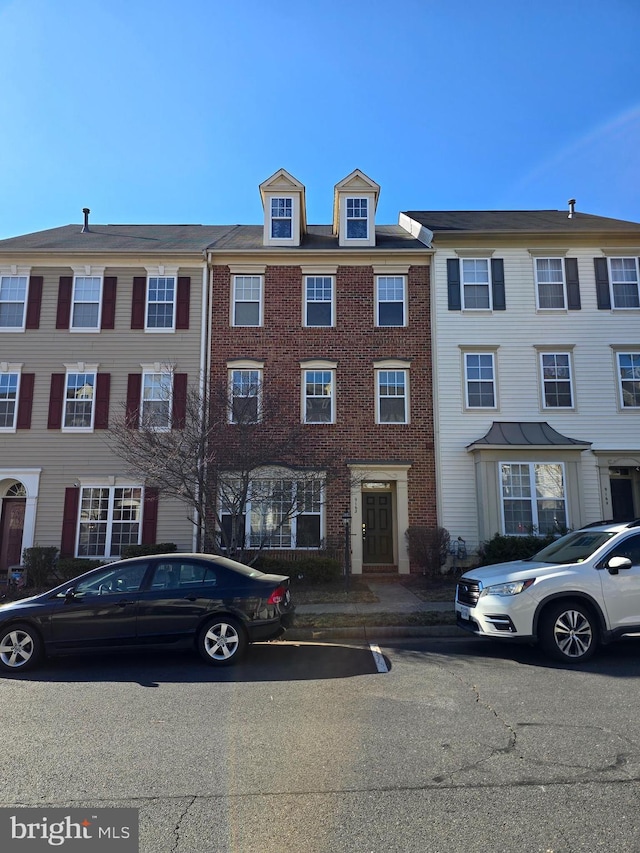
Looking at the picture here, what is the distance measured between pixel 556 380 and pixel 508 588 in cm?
1071

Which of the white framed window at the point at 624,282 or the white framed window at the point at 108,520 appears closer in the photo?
the white framed window at the point at 108,520

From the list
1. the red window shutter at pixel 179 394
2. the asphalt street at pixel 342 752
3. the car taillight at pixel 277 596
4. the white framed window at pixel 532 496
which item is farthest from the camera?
the red window shutter at pixel 179 394

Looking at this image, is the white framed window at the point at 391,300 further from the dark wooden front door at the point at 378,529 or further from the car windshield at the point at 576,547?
the car windshield at the point at 576,547

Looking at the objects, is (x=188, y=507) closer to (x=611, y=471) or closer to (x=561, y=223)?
(x=611, y=471)

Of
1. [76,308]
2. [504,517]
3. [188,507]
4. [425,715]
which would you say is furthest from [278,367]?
[425,715]

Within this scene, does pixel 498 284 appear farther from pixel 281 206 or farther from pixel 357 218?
pixel 281 206

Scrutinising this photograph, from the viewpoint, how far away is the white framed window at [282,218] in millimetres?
17984

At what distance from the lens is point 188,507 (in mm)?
16219

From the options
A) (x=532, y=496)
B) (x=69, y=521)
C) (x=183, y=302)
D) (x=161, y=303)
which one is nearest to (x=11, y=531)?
(x=69, y=521)

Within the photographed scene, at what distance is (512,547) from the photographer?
1447 centimetres

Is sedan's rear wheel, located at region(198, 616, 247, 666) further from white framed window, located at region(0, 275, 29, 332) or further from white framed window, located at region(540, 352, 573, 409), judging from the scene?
white framed window, located at region(0, 275, 29, 332)

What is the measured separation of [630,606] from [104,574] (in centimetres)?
652

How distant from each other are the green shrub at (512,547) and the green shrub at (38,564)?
10.9m

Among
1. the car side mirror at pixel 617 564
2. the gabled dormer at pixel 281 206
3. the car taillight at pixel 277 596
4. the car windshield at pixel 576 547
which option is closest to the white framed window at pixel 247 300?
the gabled dormer at pixel 281 206
